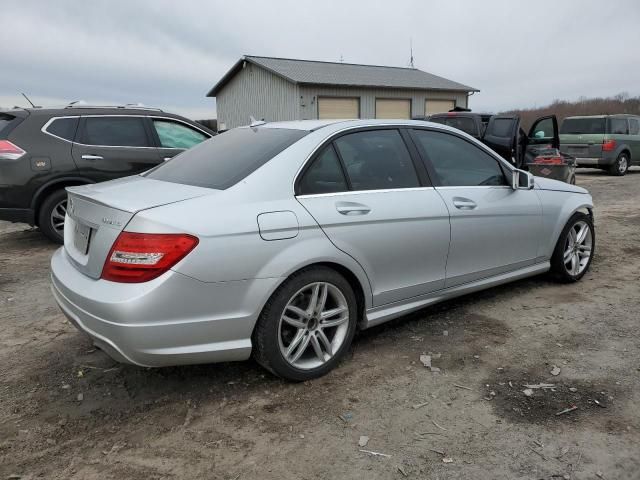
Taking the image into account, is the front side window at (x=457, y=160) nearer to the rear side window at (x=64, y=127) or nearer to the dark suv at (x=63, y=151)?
the dark suv at (x=63, y=151)

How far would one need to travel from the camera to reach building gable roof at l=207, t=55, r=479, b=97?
23.3 metres

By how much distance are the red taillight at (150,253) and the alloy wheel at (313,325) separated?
2.25 ft

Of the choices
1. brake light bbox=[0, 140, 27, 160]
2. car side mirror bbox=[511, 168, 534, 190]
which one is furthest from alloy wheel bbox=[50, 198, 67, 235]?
car side mirror bbox=[511, 168, 534, 190]

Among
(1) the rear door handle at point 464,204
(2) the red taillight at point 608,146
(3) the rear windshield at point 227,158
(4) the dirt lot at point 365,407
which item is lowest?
(4) the dirt lot at point 365,407

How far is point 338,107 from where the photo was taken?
23.5 metres

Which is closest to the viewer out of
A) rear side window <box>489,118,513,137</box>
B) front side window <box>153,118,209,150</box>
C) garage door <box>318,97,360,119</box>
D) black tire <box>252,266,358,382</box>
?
black tire <box>252,266,358,382</box>

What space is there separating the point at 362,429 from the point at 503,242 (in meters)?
2.13

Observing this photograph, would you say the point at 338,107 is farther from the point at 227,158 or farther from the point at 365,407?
the point at 365,407

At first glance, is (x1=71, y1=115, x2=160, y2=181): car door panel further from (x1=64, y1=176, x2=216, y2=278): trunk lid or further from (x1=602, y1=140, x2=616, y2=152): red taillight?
(x1=602, y1=140, x2=616, y2=152): red taillight

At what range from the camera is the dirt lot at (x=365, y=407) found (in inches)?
94.6

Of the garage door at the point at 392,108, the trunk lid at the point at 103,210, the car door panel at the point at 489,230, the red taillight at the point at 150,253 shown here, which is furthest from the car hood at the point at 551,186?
the garage door at the point at 392,108

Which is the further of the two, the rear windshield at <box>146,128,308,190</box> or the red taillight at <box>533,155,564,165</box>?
the red taillight at <box>533,155,564,165</box>

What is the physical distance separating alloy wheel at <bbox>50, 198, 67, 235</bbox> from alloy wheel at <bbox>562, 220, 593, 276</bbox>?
559 cm

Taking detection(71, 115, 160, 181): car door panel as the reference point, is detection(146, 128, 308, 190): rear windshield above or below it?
below
